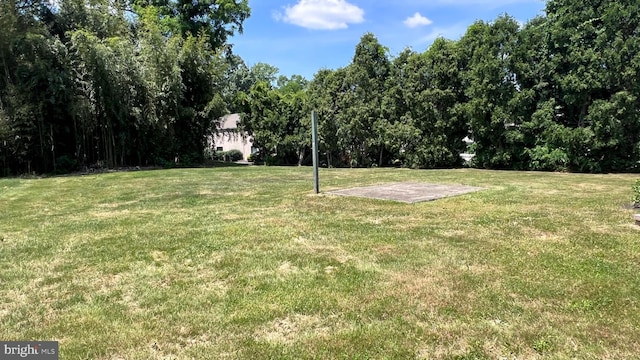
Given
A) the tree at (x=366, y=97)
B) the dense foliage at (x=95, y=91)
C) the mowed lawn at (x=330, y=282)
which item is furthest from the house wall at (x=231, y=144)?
the mowed lawn at (x=330, y=282)

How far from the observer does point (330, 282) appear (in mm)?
3385

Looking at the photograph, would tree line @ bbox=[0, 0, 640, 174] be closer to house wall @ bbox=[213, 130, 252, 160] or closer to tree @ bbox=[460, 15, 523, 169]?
tree @ bbox=[460, 15, 523, 169]

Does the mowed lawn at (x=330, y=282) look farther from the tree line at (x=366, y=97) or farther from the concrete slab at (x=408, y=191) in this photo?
the tree line at (x=366, y=97)

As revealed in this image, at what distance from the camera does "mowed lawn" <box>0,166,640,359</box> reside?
2455 mm

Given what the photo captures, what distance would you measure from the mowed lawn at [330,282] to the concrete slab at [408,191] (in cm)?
87

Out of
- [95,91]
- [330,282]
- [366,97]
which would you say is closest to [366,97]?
[366,97]

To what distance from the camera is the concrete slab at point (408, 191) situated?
24.2 ft

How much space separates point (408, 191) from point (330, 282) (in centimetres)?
515

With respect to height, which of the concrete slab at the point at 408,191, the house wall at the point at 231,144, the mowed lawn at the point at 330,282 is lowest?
the mowed lawn at the point at 330,282

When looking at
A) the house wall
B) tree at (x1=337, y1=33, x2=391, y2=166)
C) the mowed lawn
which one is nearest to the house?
the house wall

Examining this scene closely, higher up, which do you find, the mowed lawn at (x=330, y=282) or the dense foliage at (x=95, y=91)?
the dense foliage at (x=95, y=91)

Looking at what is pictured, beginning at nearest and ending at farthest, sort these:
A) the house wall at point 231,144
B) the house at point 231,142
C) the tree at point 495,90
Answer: the tree at point 495,90
the house at point 231,142
the house wall at point 231,144

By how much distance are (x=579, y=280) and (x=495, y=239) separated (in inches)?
48.9

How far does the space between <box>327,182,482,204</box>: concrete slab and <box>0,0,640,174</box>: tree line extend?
19.1ft
